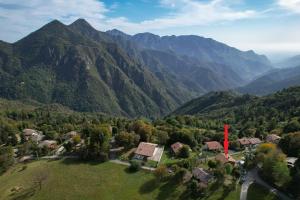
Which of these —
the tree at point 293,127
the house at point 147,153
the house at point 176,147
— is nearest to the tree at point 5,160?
the house at point 147,153

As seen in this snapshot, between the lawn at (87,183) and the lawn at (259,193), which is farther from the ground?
the lawn at (259,193)

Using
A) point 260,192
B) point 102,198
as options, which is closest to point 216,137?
point 260,192

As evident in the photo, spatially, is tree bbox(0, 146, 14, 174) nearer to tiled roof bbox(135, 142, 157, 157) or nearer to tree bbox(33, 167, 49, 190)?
tree bbox(33, 167, 49, 190)

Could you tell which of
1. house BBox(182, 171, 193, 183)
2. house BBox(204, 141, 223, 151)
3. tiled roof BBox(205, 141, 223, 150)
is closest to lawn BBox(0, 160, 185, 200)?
house BBox(182, 171, 193, 183)

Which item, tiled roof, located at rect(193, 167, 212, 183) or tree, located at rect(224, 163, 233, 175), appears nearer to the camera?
tiled roof, located at rect(193, 167, 212, 183)

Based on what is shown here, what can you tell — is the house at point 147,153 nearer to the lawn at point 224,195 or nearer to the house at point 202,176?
the house at point 202,176

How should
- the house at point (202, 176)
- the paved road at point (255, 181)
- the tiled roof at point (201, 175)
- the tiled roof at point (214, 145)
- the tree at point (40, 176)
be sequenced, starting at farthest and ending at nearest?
the tiled roof at point (214, 145) < the tree at point (40, 176) < the tiled roof at point (201, 175) < the house at point (202, 176) < the paved road at point (255, 181)

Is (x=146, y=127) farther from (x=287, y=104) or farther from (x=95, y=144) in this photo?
(x=287, y=104)
